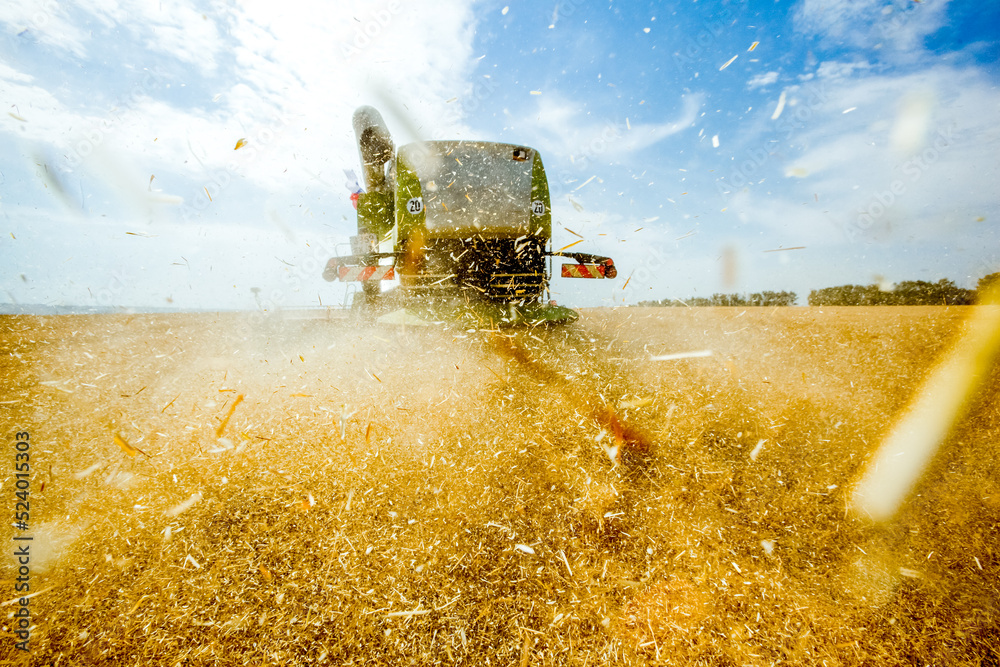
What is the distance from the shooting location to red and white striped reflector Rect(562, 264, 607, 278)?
20.5ft

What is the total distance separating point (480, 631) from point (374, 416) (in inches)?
77.6

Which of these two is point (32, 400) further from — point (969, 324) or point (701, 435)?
point (969, 324)

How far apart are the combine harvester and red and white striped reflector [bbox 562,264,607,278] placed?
265 mm

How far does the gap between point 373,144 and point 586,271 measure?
4.45 m

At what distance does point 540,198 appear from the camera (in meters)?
5.83

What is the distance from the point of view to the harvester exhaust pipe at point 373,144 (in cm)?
659

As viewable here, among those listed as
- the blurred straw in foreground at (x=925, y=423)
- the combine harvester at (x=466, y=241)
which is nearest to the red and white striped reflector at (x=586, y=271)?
the combine harvester at (x=466, y=241)

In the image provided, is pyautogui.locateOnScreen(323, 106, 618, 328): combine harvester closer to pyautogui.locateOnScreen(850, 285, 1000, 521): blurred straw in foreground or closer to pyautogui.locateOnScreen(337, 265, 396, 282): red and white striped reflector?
pyautogui.locateOnScreen(337, 265, 396, 282): red and white striped reflector

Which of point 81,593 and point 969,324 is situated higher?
point 969,324

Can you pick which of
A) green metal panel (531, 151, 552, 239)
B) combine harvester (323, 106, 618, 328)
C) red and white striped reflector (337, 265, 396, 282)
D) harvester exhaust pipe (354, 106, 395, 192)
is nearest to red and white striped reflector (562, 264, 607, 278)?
combine harvester (323, 106, 618, 328)

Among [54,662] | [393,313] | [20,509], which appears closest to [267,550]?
[54,662]

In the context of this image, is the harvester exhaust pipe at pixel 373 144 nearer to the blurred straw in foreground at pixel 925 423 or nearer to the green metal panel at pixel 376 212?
the green metal panel at pixel 376 212

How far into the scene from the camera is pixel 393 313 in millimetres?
5750

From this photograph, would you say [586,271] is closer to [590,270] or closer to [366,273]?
[590,270]
